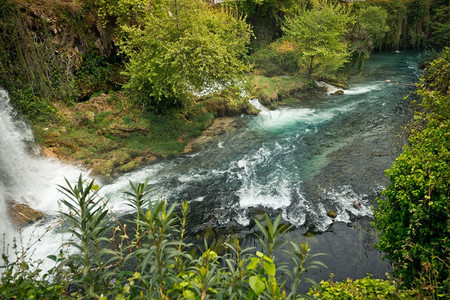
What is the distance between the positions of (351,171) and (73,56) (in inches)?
567

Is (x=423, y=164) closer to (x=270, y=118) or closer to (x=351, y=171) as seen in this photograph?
(x=351, y=171)

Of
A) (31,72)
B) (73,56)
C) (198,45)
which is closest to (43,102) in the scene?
(31,72)

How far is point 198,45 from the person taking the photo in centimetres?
1184

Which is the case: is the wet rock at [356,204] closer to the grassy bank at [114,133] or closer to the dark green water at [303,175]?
the dark green water at [303,175]

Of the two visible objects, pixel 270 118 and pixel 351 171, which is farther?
pixel 270 118

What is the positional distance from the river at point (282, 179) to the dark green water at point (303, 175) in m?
0.03

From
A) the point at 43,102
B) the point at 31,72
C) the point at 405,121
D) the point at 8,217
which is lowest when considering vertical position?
the point at 8,217

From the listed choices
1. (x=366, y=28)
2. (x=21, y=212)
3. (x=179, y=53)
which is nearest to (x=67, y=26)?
(x=179, y=53)

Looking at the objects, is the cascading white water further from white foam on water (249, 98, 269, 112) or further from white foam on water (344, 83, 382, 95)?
white foam on water (344, 83, 382, 95)

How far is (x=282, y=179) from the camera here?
35.4 ft

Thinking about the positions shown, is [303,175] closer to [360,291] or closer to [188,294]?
[360,291]

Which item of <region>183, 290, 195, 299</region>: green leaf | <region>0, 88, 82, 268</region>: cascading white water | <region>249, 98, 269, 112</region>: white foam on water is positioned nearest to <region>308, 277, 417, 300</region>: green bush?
<region>183, 290, 195, 299</region>: green leaf

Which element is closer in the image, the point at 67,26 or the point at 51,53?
the point at 51,53

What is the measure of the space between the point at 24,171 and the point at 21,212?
2218 millimetres
